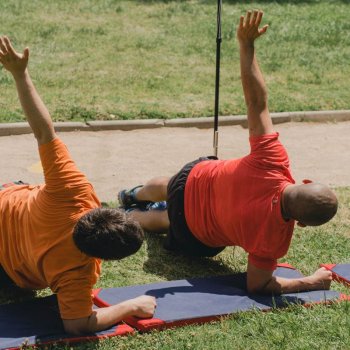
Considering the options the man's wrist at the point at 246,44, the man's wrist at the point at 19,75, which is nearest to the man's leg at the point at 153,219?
the man's wrist at the point at 246,44

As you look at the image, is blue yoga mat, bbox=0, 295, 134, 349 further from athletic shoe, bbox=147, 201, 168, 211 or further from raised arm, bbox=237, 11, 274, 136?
raised arm, bbox=237, 11, 274, 136

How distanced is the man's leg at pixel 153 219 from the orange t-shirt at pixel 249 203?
57 centimetres

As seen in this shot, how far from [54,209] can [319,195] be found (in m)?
1.48

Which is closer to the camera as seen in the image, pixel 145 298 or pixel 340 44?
pixel 145 298

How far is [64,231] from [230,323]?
3.60ft

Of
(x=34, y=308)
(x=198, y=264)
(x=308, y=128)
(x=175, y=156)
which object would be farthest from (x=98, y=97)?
(x=34, y=308)

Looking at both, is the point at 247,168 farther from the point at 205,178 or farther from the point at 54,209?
the point at 54,209

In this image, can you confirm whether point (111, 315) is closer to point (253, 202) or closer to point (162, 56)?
point (253, 202)

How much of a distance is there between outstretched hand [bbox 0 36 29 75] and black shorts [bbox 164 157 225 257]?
1553 mm

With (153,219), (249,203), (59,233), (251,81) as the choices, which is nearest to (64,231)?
(59,233)

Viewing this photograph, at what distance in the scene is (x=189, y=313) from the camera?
15.6ft

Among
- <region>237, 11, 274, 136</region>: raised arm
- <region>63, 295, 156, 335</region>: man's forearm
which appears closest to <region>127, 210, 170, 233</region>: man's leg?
<region>237, 11, 274, 136</region>: raised arm

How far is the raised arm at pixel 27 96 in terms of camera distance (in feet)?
14.3

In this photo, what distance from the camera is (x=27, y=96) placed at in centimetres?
436
